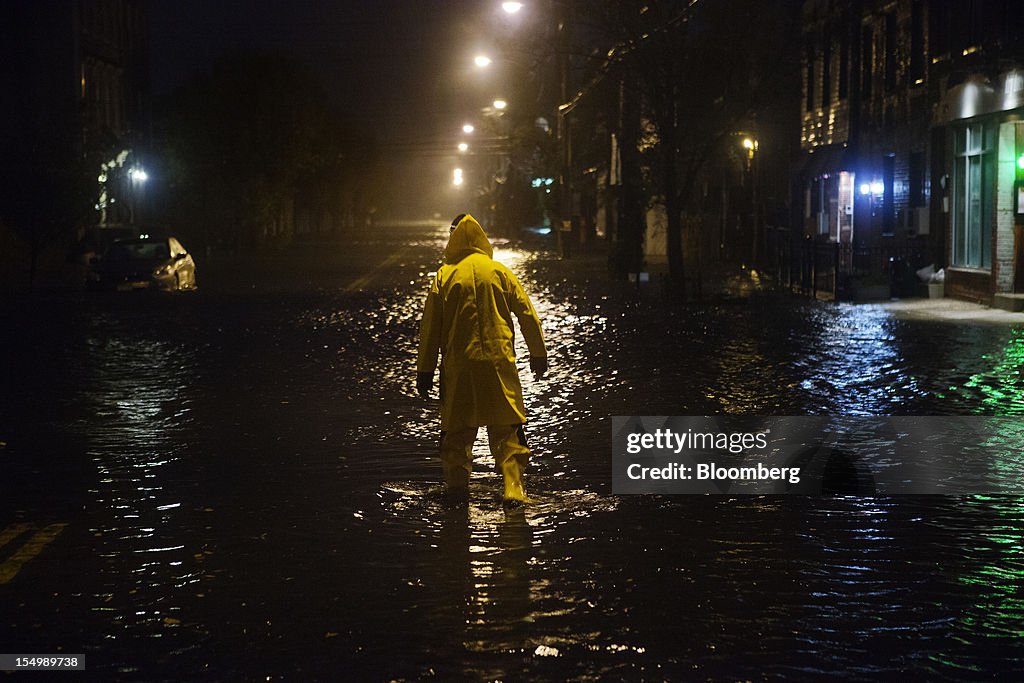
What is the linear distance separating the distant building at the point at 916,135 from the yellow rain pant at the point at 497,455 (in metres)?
18.6

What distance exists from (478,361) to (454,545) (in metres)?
1.36

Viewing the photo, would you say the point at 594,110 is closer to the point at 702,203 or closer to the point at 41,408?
the point at 702,203

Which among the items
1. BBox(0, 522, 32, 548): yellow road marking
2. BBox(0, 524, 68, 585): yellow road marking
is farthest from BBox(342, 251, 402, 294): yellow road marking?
BBox(0, 524, 68, 585): yellow road marking

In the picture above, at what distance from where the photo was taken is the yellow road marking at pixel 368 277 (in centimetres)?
3612

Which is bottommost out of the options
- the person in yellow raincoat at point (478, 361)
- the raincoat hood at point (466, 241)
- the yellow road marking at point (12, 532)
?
the yellow road marking at point (12, 532)

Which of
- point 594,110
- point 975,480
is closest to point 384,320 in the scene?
point 975,480

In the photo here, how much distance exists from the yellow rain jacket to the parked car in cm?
2666

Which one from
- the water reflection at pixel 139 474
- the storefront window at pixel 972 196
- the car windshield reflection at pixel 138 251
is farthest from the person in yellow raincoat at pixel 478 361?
the car windshield reflection at pixel 138 251

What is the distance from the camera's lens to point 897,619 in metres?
6.68

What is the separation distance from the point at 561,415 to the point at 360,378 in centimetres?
372

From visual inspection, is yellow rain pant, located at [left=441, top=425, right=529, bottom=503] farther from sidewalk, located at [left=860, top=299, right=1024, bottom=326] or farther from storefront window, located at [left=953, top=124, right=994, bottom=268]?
storefront window, located at [left=953, top=124, right=994, bottom=268]

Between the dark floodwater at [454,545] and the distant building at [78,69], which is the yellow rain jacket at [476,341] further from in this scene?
the distant building at [78,69]

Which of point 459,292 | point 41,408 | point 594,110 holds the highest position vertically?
point 594,110

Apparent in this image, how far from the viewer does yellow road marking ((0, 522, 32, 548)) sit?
854cm
